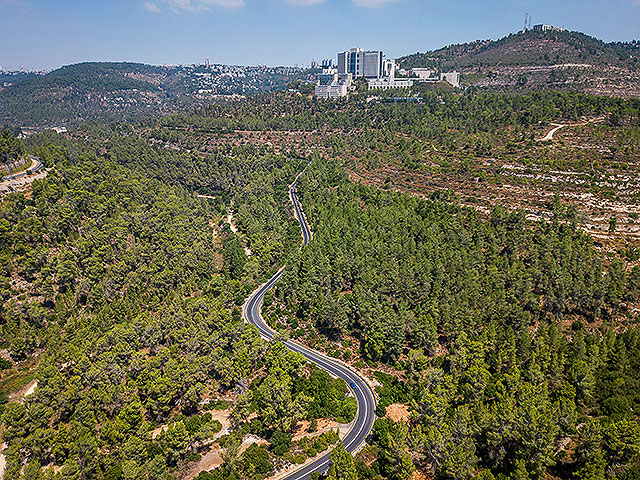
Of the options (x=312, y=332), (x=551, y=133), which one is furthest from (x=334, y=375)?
(x=551, y=133)

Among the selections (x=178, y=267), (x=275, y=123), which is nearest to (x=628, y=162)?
(x=178, y=267)

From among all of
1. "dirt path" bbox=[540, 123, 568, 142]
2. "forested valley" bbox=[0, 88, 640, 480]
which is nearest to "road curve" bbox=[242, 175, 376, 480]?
"forested valley" bbox=[0, 88, 640, 480]

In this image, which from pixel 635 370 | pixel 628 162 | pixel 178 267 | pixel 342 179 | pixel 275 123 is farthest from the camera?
pixel 275 123

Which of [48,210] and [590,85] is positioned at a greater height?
[590,85]

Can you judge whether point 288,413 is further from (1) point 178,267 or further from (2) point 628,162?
(2) point 628,162

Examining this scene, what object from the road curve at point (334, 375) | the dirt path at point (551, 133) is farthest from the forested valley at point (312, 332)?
the dirt path at point (551, 133)

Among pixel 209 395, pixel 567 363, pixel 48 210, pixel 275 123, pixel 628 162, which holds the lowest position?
pixel 209 395

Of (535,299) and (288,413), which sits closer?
(288,413)

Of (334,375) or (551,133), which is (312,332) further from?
(551,133)
